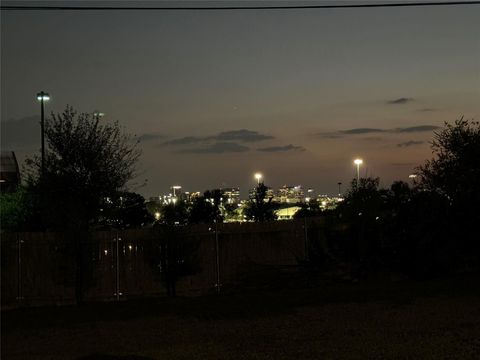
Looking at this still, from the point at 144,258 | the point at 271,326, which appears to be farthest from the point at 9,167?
the point at 271,326

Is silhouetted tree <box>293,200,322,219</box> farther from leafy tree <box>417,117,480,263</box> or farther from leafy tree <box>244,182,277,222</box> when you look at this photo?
leafy tree <box>417,117,480,263</box>

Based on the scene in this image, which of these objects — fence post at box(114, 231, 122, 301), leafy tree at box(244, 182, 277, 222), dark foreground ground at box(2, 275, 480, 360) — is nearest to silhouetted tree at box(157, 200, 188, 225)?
fence post at box(114, 231, 122, 301)

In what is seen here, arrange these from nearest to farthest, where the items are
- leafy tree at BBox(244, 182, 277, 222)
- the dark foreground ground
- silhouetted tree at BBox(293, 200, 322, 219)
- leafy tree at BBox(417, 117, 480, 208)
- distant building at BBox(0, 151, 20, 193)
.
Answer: the dark foreground ground → leafy tree at BBox(417, 117, 480, 208) → silhouetted tree at BBox(293, 200, 322, 219) → leafy tree at BBox(244, 182, 277, 222) → distant building at BBox(0, 151, 20, 193)

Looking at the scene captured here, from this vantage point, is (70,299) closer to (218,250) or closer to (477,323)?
(218,250)

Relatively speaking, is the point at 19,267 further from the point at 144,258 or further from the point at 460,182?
the point at 460,182

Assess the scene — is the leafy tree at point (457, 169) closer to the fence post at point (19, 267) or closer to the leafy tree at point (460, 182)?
the leafy tree at point (460, 182)

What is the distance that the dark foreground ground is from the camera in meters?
10.5

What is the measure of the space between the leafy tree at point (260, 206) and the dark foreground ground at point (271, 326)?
21.5 meters

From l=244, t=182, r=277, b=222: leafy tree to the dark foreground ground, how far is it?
70.5ft

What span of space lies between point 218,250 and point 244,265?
32.7 inches

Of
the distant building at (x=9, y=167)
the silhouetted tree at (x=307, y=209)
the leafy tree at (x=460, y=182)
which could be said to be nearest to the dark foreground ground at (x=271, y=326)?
the leafy tree at (x=460, y=182)

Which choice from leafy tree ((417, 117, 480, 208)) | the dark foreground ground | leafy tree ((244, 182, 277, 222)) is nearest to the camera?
the dark foreground ground

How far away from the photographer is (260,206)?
1581 inches

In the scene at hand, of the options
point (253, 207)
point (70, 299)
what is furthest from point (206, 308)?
point (253, 207)
